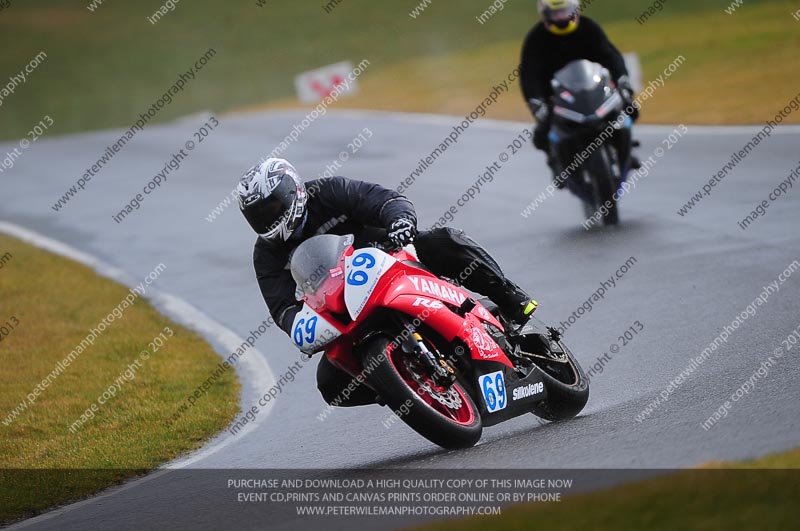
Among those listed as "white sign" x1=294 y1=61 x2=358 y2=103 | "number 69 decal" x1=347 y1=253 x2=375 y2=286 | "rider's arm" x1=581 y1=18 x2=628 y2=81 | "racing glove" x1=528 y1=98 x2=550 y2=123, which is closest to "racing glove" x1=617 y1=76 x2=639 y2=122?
"rider's arm" x1=581 y1=18 x2=628 y2=81

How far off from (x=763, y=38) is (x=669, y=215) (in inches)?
556

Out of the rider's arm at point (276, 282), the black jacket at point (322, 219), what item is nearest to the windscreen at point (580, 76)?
the black jacket at point (322, 219)

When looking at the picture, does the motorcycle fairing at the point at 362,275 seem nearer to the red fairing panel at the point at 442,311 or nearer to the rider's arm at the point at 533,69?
the red fairing panel at the point at 442,311

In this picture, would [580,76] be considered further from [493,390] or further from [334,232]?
[493,390]

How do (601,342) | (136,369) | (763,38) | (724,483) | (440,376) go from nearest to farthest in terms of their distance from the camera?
(724,483) < (440,376) < (601,342) < (136,369) < (763,38)

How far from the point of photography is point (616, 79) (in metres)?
13.2

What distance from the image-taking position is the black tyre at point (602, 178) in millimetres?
12562

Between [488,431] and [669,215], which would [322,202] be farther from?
[669,215]

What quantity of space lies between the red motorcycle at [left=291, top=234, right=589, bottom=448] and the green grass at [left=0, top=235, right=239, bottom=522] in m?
2.29

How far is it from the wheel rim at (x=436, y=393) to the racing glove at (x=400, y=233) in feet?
2.08

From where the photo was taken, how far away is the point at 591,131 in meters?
12.6

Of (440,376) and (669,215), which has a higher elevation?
(440,376)

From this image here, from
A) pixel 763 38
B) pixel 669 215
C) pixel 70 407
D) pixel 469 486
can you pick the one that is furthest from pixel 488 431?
pixel 763 38

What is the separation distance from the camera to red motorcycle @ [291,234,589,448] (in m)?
6.41
